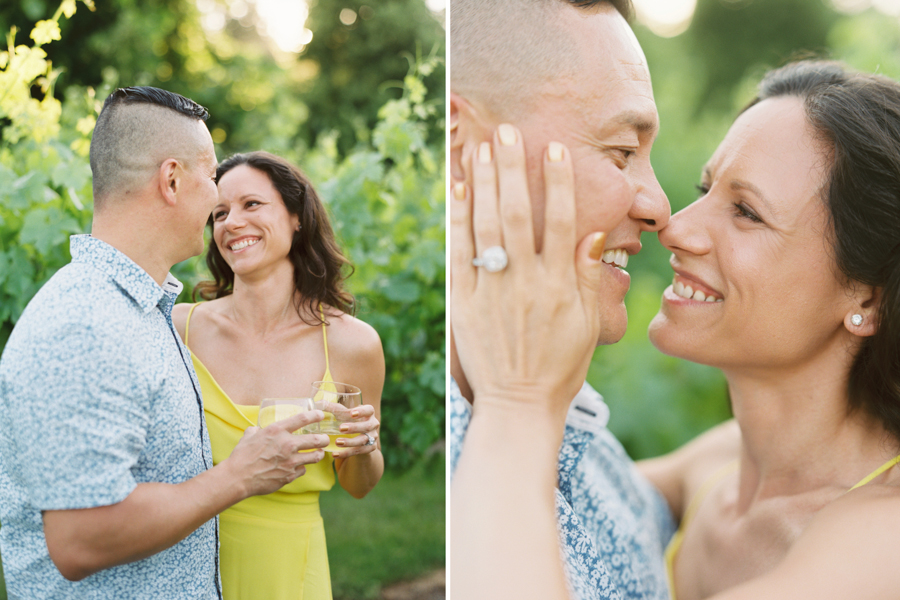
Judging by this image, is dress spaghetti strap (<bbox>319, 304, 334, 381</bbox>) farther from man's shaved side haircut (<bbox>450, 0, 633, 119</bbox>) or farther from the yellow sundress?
man's shaved side haircut (<bbox>450, 0, 633, 119</bbox>)

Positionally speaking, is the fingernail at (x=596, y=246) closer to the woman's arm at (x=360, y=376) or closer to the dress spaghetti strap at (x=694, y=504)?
the woman's arm at (x=360, y=376)

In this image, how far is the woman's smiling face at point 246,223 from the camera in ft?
8.32

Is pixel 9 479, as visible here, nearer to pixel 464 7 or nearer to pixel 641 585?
pixel 464 7

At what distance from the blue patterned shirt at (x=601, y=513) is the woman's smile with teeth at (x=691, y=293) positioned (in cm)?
46

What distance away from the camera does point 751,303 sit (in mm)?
1980

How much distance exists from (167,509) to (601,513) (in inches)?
56.7

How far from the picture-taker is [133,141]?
1.93 metres

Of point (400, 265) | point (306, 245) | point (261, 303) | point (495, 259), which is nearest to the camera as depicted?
point (495, 259)

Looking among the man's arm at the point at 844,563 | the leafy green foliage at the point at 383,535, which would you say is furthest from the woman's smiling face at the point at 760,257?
the leafy green foliage at the point at 383,535

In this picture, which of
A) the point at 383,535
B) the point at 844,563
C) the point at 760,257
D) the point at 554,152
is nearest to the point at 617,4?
the point at 554,152

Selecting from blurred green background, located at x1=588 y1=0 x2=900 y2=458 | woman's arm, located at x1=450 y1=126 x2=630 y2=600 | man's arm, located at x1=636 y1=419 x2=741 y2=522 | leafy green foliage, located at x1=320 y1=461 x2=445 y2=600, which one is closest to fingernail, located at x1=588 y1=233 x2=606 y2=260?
woman's arm, located at x1=450 y1=126 x2=630 y2=600

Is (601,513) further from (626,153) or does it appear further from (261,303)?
(261,303)

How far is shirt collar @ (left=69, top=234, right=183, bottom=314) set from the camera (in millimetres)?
1827

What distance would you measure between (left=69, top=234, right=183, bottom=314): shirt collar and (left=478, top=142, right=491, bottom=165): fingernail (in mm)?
1036
